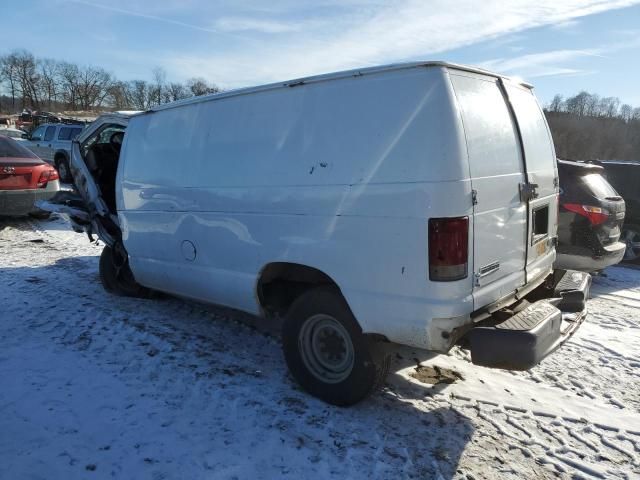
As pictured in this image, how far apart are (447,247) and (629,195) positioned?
7552mm

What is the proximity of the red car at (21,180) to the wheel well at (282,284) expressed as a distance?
7454mm

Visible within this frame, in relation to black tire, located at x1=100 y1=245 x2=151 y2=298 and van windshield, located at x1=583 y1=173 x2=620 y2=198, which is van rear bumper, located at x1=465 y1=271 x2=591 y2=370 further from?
black tire, located at x1=100 y1=245 x2=151 y2=298

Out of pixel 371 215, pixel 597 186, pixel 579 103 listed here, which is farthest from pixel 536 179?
pixel 579 103

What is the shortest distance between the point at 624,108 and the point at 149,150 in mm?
92039

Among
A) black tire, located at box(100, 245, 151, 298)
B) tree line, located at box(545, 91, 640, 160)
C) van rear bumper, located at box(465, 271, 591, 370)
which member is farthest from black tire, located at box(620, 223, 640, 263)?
tree line, located at box(545, 91, 640, 160)

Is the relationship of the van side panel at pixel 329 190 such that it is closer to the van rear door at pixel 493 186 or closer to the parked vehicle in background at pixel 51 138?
the van rear door at pixel 493 186

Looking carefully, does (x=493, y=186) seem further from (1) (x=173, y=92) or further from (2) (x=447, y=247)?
(1) (x=173, y=92)

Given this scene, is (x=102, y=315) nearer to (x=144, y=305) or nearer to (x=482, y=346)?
(x=144, y=305)

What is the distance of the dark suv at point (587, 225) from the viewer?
6223 millimetres

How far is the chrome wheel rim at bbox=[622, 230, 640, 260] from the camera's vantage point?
8.52 metres

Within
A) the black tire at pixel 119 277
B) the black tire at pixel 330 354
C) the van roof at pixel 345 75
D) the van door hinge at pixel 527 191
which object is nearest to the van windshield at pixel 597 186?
the van roof at pixel 345 75

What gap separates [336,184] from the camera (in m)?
3.26

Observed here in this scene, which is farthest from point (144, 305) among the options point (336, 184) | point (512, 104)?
point (512, 104)

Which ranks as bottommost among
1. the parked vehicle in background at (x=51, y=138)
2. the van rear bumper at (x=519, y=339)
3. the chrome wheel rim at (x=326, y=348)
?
the chrome wheel rim at (x=326, y=348)
